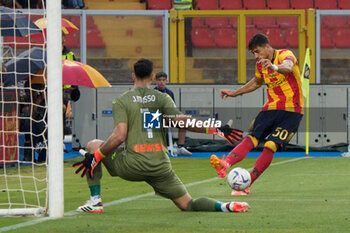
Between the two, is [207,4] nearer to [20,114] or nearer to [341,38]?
[341,38]

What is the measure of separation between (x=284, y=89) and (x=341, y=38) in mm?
16133

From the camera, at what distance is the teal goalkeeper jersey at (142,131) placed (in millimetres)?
5727

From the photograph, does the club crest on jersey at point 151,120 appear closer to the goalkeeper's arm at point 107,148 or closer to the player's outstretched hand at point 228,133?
the goalkeeper's arm at point 107,148

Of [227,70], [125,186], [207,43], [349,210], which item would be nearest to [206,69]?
[227,70]

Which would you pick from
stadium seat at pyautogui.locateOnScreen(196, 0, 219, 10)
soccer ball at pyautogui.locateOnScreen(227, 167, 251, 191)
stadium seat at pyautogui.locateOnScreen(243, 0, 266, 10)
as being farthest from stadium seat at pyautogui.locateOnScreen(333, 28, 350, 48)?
soccer ball at pyautogui.locateOnScreen(227, 167, 251, 191)

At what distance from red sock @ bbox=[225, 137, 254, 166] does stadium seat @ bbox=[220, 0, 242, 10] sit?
1591 cm

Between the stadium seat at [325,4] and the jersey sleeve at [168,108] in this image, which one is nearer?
the jersey sleeve at [168,108]

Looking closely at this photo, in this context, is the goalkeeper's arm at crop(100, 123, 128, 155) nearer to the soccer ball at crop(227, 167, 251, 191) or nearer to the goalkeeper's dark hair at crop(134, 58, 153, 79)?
the goalkeeper's dark hair at crop(134, 58, 153, 79)

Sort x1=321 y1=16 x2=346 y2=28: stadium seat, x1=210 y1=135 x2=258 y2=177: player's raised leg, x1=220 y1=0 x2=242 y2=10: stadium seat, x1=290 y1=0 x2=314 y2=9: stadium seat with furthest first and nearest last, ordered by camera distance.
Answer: x1=321 y1=16 x2=346 y2=28: stadium seat < x1=220 y1=0 x2=242 y2=10: stadium seat < x1=290 y1=0 x2=314 y2=9: stadium seat < x1=210 y1=135 x2=258 y2=177: player's raised leg

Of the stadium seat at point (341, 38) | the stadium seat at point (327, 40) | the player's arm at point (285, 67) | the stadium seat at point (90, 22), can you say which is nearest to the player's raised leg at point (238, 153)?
the player's arm at point (285, 67)

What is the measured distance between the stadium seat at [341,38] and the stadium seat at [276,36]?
7.54 feet

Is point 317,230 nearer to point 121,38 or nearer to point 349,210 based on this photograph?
point 349,210

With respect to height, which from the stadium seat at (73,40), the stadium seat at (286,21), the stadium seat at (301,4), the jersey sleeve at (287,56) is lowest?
the jersey sleeve at (287,56)

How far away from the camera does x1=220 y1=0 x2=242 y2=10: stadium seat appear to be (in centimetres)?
2322
